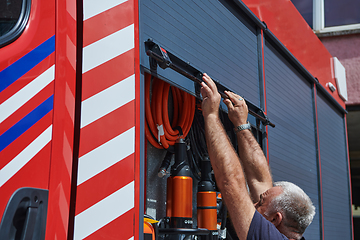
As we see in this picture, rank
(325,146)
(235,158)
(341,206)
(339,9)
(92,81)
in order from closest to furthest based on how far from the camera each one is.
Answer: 1. (92,81)
2. (235,158)
3. (325,146)
4. (341,206)
5. (339,9)

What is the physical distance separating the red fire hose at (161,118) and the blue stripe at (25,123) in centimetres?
75

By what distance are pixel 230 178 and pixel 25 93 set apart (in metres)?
0.97

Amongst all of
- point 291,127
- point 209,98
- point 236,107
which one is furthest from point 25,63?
point 291,127

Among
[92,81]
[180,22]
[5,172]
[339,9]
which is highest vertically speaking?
[339,9]

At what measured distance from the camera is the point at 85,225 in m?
1.19

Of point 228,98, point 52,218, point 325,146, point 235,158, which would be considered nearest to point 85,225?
point 52,218

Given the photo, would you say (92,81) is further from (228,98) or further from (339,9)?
(339,9)

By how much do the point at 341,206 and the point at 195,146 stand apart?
8.82ft

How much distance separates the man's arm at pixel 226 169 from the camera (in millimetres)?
1682

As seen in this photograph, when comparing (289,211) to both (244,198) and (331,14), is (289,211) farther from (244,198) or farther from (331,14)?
(331,14)

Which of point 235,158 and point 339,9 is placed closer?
point 235,158

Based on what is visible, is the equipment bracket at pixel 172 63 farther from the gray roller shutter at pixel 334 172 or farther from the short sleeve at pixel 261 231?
the gray roller shutter at pixel 334 172

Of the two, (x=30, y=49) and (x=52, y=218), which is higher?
(x=30, y=49)

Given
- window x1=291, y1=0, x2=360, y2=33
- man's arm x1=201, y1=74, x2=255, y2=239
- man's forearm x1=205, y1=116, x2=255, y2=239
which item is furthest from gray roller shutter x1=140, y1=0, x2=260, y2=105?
window x1=291, y1=0, x2=360, y2=33
